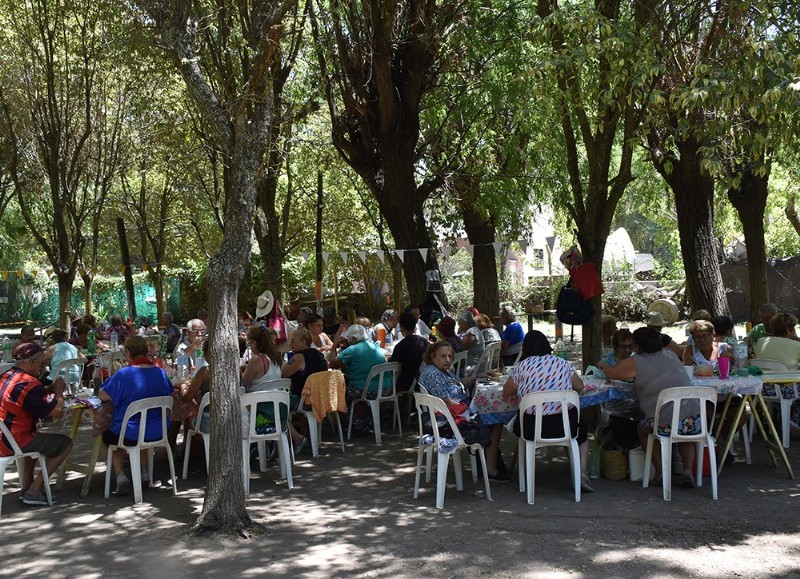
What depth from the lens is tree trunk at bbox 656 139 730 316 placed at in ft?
44.5

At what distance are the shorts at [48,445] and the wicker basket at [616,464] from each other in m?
4.58

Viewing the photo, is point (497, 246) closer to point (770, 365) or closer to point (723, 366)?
point (770, 365)

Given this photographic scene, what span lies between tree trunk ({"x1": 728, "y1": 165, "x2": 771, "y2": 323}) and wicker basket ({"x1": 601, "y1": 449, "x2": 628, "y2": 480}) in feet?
23.5

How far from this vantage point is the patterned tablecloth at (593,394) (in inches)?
296

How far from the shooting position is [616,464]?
7656mm

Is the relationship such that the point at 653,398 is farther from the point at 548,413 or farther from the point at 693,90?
the point at 693,90

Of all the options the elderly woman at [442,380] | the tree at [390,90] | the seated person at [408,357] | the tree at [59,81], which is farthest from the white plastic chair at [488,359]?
the tree at [59,81]

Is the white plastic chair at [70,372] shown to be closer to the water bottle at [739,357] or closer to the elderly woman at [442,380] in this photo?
the elderly woman at [442,380]

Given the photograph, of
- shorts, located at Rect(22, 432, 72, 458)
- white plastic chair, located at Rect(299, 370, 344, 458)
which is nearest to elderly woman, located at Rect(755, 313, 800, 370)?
white plastic chair, located at Rect(299, 370, 344, 458)

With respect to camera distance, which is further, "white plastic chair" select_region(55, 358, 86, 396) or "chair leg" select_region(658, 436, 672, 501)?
"white plastic chair" select_region(55, 358, 86, 396)

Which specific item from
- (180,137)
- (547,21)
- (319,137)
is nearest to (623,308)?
(319,137)

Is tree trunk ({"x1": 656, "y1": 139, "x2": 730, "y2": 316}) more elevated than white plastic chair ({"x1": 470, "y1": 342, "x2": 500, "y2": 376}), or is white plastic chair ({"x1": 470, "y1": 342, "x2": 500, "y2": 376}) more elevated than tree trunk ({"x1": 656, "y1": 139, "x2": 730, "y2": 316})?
tree trunk ({"x1": 656, "y1": 139, "x2": 730, "y2": 316})

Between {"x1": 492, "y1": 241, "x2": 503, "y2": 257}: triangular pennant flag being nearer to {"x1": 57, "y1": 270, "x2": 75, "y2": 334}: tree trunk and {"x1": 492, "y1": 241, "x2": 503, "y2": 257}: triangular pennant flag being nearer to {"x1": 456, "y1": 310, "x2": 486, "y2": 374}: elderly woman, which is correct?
{"x1": 456, "y1": 310, "x2": 486, "y2": 374}: elderly woman

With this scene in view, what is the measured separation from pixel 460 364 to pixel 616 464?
3646 millimetres
